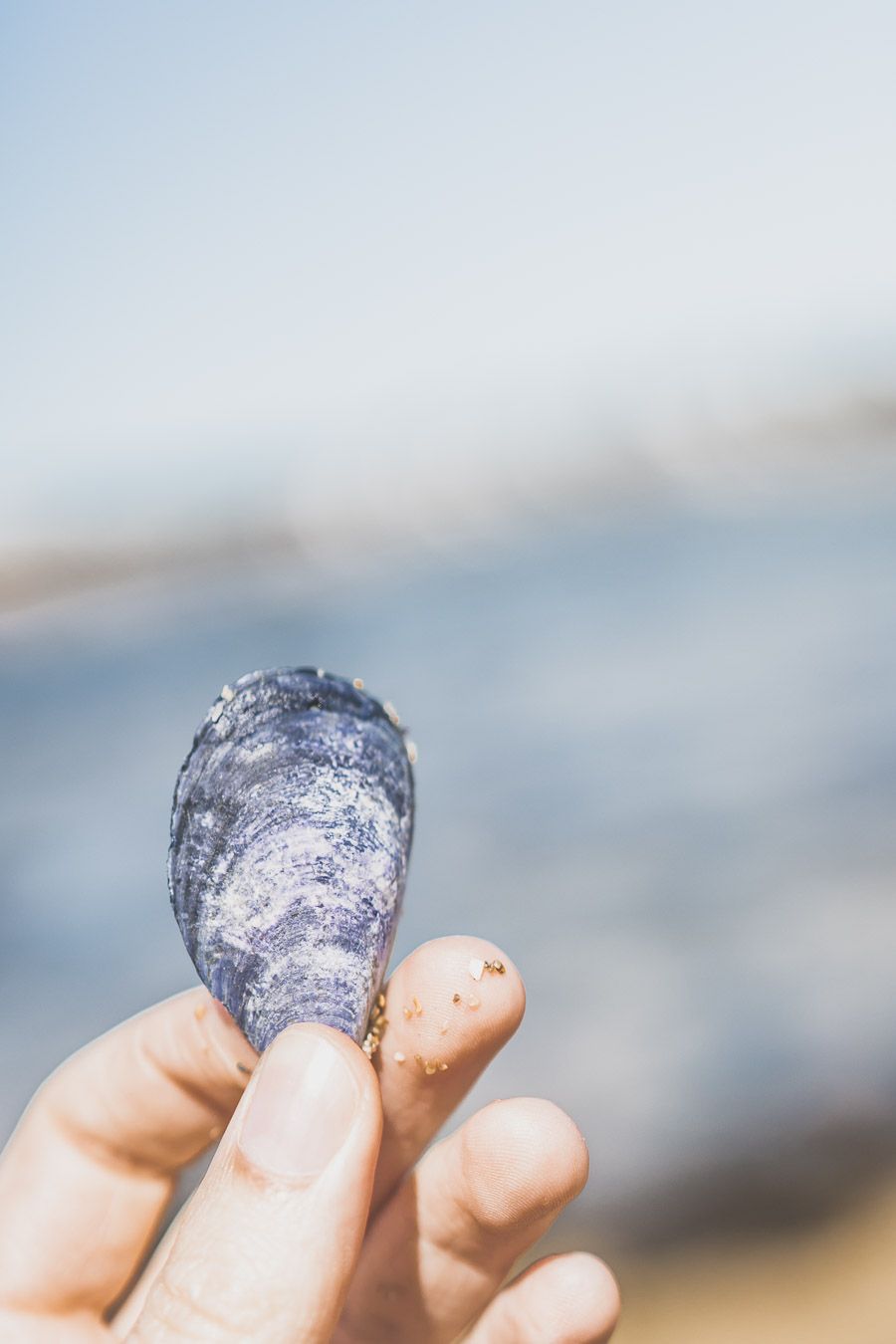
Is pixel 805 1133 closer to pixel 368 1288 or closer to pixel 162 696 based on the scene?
pixel 368 1288

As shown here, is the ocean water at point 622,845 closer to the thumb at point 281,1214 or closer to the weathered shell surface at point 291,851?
the weathered shell surface at point 291,851

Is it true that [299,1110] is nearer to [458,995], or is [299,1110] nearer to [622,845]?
[458,995]

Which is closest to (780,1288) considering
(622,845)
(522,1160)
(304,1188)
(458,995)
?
(522,1160)

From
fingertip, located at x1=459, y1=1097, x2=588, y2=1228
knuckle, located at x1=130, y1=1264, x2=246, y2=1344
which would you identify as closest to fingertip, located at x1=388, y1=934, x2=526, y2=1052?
fingertip, located at x1=459, y1=1097, x2=588, y2=1228

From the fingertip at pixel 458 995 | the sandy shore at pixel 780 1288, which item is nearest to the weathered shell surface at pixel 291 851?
the fingertip at pixel 458 995

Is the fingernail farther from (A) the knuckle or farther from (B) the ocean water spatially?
(B) the ocean water

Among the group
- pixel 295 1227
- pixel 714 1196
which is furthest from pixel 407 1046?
pixel 714 1196
